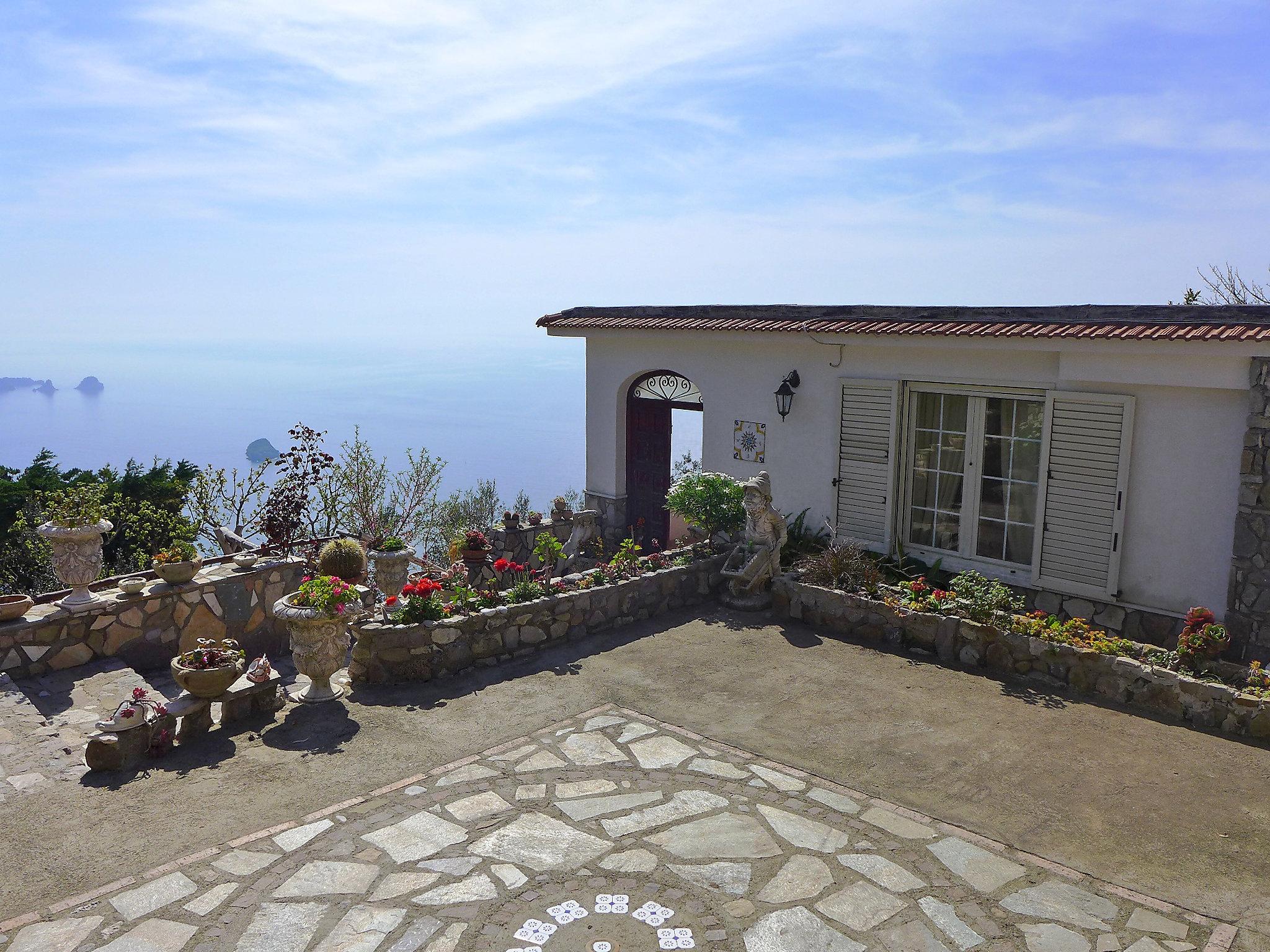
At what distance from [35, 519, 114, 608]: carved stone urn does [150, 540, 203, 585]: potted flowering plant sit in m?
0.54

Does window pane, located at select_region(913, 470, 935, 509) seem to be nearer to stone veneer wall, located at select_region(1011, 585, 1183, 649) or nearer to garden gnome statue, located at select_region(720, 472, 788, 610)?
stone veneer wall, located at select_region(1011, 585, 1183, 649)

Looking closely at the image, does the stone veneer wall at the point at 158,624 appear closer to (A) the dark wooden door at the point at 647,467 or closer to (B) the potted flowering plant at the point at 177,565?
(B) the potted flowering plant at the point at 177,565

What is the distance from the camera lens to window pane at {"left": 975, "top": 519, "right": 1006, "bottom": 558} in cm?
967

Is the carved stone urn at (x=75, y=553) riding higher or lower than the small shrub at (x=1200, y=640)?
higher

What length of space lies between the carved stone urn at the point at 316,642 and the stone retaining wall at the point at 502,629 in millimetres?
→ 447

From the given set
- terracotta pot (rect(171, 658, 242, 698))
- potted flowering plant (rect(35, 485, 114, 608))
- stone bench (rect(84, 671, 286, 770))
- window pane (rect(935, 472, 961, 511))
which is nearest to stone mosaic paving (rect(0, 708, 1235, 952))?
stone bench (rect(84, 671, 286, 770))

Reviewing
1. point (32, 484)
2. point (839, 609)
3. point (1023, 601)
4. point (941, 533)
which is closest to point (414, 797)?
point (839, 609)

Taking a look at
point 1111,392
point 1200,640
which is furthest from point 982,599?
point 1111,392

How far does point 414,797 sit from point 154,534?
879 centimetres

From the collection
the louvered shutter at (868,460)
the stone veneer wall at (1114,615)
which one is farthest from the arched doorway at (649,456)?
the stone veneer wall at (1114,615)

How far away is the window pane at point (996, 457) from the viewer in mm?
9555

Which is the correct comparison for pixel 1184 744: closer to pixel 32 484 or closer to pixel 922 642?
pixel 922 642

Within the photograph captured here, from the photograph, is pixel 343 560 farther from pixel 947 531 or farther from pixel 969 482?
pixel 969 482

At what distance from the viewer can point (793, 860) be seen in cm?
505
